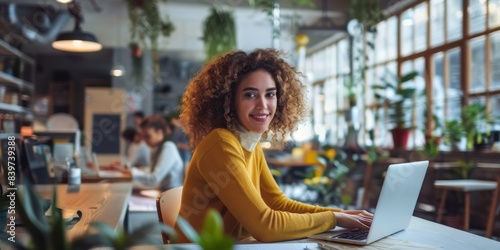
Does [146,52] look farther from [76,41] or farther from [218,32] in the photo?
[218,32]

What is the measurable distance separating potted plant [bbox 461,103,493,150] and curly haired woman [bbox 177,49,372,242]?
386 cm

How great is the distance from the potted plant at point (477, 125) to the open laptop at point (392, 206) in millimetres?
4104

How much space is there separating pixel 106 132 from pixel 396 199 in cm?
877

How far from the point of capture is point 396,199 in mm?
1458

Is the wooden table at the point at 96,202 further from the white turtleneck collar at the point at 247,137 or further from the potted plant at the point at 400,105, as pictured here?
the potted plant at the point at 400,105

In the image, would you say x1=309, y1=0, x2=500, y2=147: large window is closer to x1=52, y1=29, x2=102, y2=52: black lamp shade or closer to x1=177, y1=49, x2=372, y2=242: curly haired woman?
x1=52, y1=29, x2=102, y2=52: black lamp shade

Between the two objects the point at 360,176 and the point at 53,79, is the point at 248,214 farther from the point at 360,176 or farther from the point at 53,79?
the point at 53,79

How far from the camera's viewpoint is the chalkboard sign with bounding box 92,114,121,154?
907 cm

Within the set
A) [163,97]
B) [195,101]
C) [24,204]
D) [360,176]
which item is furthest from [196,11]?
[24,204]

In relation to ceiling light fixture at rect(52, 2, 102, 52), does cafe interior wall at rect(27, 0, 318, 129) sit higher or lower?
higher

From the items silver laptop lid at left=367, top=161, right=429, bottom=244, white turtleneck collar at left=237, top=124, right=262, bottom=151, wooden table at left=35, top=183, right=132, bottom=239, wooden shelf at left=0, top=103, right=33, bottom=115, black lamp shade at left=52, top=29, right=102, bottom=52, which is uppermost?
black lamp shade at left=52, top=29, right=102, bottom=52

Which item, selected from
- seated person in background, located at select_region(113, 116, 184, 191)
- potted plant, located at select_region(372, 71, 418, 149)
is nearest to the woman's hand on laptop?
seated person in background, located at select_region(113, 116, 184, 191)

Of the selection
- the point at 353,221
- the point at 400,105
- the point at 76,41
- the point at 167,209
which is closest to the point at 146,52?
the point at 76,41

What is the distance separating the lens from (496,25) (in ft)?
17.8
